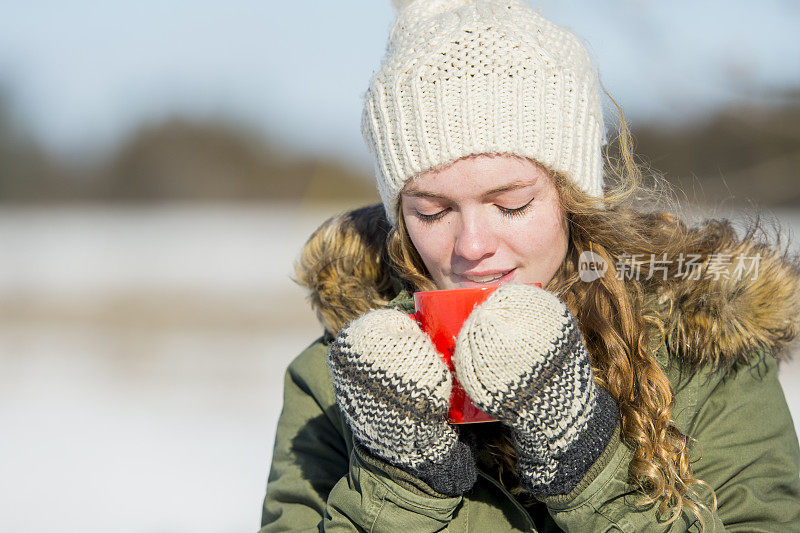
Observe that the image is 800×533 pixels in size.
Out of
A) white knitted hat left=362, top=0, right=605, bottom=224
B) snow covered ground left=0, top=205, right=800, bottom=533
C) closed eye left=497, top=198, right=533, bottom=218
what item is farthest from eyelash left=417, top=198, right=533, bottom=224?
snow covered ground left=0, top=205, right=800, bottom=533

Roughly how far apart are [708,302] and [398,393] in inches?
29.9

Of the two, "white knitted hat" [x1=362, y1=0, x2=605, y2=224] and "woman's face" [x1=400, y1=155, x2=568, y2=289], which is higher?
"white knitted hat" [x1=362, y1=0, x2=605, y2=224]

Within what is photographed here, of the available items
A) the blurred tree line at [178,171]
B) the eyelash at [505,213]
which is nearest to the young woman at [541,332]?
the eyelash at [505,213]

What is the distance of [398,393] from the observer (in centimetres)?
138

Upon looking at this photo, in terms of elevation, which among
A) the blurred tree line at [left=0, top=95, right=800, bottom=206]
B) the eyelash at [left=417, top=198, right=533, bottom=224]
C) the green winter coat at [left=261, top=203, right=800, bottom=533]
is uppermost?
the eyelash at [left=417, top=198, right=533, bottom=224]

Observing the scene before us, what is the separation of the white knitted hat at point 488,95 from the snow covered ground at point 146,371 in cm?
185

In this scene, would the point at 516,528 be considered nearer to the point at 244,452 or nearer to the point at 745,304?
the point at 745,304

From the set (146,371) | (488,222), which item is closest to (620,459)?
(488,222)

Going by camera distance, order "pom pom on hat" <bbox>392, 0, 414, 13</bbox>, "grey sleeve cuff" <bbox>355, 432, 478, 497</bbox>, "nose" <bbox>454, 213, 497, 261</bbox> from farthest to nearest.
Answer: "pom pom on hat" <bbox>392, 0, 414, 13</bbox>, "nose" <bbox>454, 213, 497, 261</bbox>, "grey sleeve cuff" <bbox>355, 432, 478, 497</bbox>

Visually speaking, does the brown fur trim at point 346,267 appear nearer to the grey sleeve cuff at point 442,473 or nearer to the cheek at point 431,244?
the cheek at point 431,244

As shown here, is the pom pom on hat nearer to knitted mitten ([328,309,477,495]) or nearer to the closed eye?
the closed eye

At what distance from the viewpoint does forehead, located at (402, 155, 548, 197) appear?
66.5 inches

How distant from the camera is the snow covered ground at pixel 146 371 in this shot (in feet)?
12.2

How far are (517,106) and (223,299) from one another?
786cm
